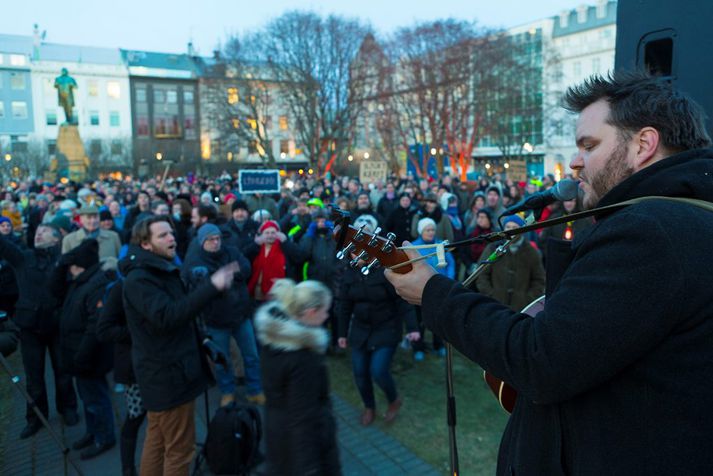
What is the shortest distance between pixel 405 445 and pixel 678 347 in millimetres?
3943

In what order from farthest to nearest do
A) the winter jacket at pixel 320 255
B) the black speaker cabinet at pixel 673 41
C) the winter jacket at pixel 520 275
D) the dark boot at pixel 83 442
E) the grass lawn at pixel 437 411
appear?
the winter jacket at pixel 320 255, the winter jacket at pixel 520 275, the dark boot at pixel 83 442, the grass lawn at pixel 437 411, the black speaker cabinet at pixel 673 41

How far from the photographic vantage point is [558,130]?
43.2 metres

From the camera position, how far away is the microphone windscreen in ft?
7.06

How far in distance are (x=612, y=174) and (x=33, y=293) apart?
Result: 5.64m

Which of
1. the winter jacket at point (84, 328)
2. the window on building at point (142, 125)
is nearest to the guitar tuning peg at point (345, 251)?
the winter jacket at point (84, 328)

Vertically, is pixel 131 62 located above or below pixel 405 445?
above

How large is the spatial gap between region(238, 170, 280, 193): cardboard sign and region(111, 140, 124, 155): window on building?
4583cm

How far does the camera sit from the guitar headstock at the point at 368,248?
5.56 ft

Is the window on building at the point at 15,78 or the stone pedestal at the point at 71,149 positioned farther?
the window on building at the point at 15,78

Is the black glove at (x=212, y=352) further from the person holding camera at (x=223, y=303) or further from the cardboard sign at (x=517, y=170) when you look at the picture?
the cardboard sign at (x=517, y=170)

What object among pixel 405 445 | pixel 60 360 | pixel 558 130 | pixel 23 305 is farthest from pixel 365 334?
pixel 558 130

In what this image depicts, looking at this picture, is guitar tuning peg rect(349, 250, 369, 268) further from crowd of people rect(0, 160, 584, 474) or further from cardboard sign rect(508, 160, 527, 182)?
cardboard sign rect(508, 160, 527, 182)

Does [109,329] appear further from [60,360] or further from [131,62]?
[131,62]

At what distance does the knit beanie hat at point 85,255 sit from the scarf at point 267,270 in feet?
6.46
